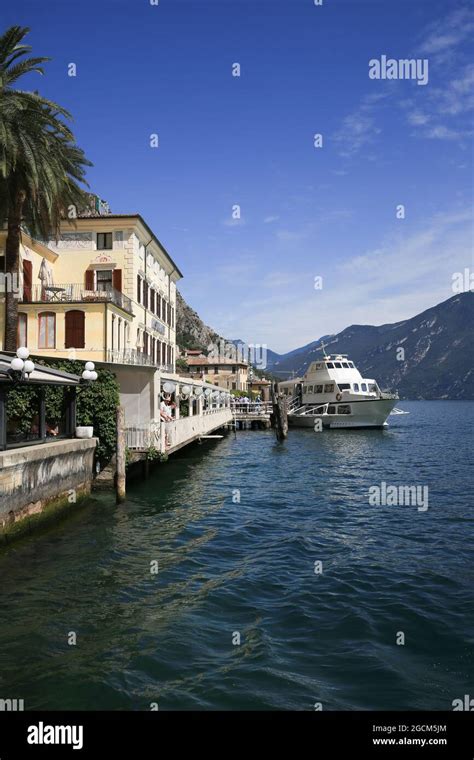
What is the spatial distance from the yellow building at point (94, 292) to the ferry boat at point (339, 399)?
21536 mm

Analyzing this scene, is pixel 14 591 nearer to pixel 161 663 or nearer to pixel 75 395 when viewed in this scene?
pixel 161 663

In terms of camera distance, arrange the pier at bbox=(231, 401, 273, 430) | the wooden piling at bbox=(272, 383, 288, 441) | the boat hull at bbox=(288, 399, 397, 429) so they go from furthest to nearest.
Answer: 1. the pier at bbox=(231, 401, 273, 430)
2. the boat hull at bbox=(288, 399, 397, 429)
3. the wooden piling at bbox=(272, 383, 288, 441)

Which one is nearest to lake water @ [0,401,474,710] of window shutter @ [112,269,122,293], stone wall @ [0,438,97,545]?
stone wall @ [0,438,97,545]

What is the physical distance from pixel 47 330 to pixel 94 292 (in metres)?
3.85

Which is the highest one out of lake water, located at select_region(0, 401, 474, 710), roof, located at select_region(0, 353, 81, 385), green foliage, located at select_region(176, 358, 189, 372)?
green foliage, located at select_region(176, 358, 189, 372)

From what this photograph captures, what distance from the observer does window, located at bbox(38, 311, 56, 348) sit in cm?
2895

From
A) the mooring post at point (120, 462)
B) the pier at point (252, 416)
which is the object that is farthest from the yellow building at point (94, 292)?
the pier at point (252, 416)

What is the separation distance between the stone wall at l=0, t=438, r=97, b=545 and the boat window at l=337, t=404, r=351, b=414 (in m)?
39.5

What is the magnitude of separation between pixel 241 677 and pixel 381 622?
2.75 m

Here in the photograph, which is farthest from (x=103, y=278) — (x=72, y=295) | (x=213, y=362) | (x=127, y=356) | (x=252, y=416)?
(x=213, y=362)

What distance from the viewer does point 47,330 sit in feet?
95.2

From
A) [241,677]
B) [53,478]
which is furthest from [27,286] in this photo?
[241,677]

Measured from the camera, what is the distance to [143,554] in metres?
12.0

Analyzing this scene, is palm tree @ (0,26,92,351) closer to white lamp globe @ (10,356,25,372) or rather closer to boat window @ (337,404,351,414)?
white lamp globe @ (10,356,25,372)
